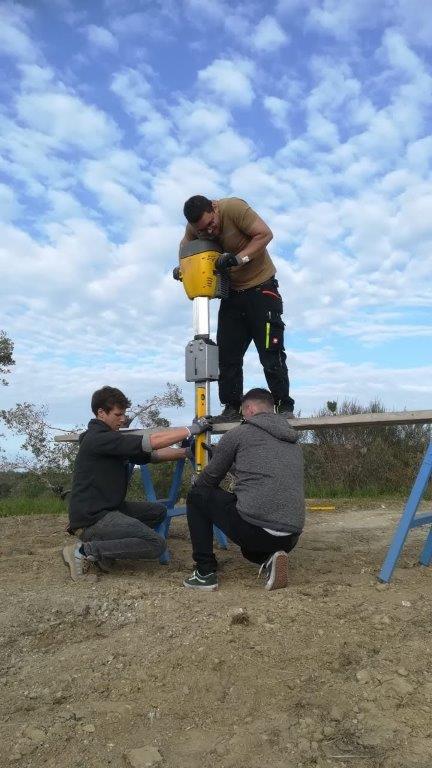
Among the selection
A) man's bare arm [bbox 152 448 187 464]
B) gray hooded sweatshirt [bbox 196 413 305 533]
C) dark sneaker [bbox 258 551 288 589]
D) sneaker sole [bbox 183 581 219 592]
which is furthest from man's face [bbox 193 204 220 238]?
sneaker sole [bbox 183 581 219 592]

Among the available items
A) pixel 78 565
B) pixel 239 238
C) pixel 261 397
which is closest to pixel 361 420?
pixel 261 397

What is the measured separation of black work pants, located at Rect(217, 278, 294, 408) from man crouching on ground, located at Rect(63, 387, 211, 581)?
1.96 feet

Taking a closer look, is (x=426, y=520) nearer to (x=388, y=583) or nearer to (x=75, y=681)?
(x=388, y=583)

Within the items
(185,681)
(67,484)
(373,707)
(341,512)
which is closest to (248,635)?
(185,681)

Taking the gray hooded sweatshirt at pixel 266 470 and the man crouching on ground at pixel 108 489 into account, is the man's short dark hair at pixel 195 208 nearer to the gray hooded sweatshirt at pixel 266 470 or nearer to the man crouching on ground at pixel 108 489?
the man crouching on ground at pixel 108 489

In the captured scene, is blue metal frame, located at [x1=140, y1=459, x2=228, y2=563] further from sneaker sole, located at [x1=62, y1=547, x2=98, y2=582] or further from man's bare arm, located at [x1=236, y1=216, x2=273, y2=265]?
man's bare arm, located at [x1=236, y1=216, x2=273, y2=265]

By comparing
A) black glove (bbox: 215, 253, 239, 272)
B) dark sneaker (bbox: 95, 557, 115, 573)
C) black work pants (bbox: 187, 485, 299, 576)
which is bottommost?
dark sneaker (bbox: 95, 557, 115, 573)

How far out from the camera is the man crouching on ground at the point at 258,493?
3656mm

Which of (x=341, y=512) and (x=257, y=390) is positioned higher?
(x=257, y=390)

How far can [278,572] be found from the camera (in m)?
3.61

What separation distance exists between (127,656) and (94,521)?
5.07 feet

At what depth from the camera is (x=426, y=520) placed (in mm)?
3891

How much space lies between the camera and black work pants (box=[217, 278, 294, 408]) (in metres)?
4.45

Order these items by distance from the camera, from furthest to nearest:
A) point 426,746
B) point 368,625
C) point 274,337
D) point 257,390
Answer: point 274,337, point 257,390, point 368,625, point 426,746
